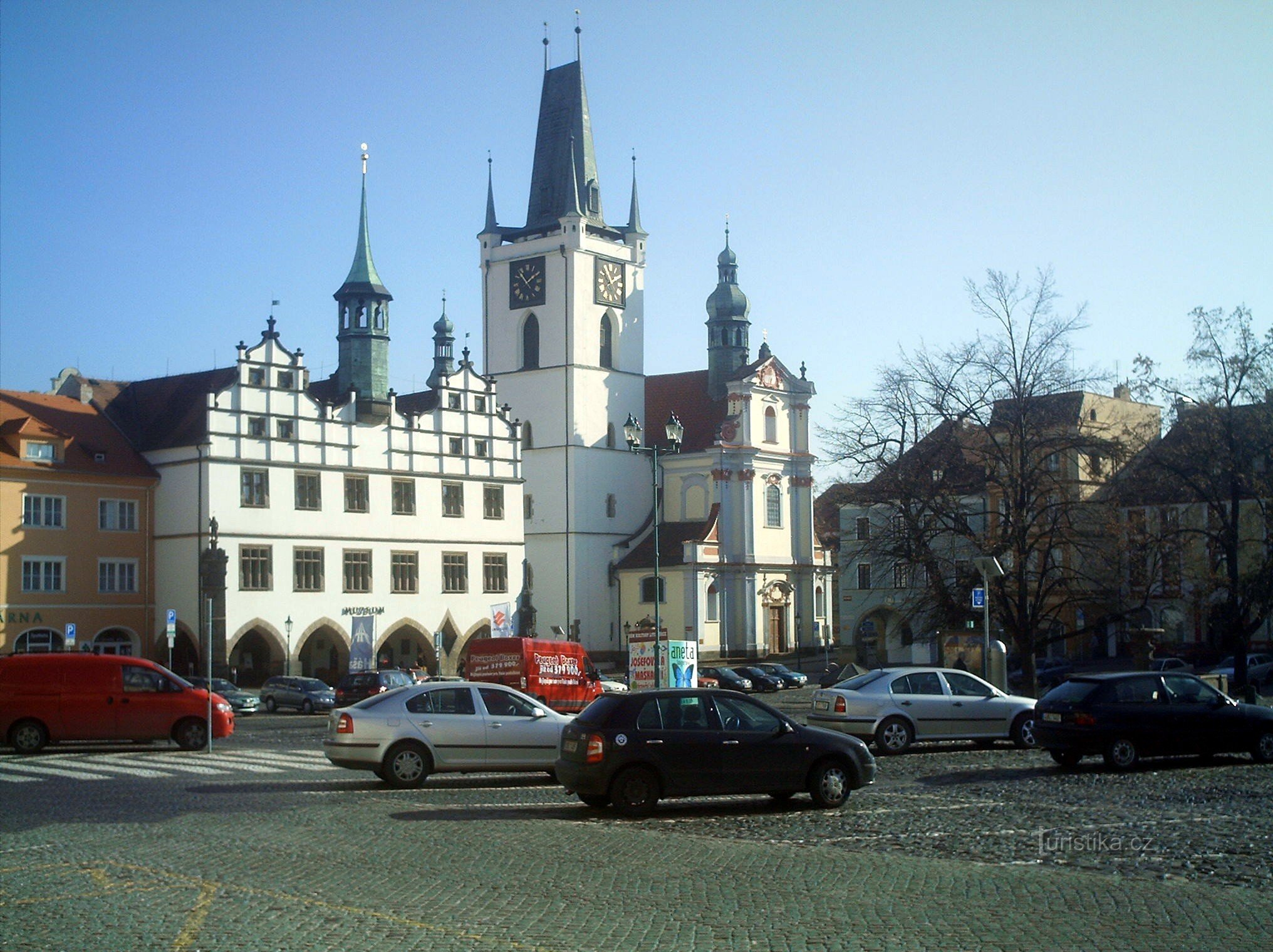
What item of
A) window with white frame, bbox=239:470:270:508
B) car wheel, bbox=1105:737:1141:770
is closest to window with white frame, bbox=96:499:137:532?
window with white frame, bbox=239:470:270:508

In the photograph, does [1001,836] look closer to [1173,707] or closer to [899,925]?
[899,925]

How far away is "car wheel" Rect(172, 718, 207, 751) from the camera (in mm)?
26984

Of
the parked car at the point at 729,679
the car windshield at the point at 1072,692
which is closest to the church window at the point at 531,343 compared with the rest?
the parked car at the point at 729,679

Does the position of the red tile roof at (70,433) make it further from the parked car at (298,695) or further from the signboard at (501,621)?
the signboard at (501,621)

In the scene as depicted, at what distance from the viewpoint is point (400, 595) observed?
63.4m

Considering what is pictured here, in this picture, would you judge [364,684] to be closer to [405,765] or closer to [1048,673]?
[1048,673]

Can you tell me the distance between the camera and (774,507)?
85.2 meters

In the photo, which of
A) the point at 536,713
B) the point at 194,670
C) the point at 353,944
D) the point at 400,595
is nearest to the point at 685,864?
the point at 353,944

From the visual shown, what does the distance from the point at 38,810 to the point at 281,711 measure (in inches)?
1329

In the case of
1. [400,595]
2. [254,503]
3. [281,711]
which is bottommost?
[281,711]

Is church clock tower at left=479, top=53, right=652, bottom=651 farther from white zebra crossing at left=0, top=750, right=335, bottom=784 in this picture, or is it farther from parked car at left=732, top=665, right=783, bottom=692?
white zebra crossing at left=0, top=750, right=335, bottom=784

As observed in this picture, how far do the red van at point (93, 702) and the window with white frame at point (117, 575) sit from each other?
30639 mm

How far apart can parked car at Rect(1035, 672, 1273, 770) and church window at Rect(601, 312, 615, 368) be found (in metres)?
62.0

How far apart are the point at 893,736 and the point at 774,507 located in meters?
61.4
